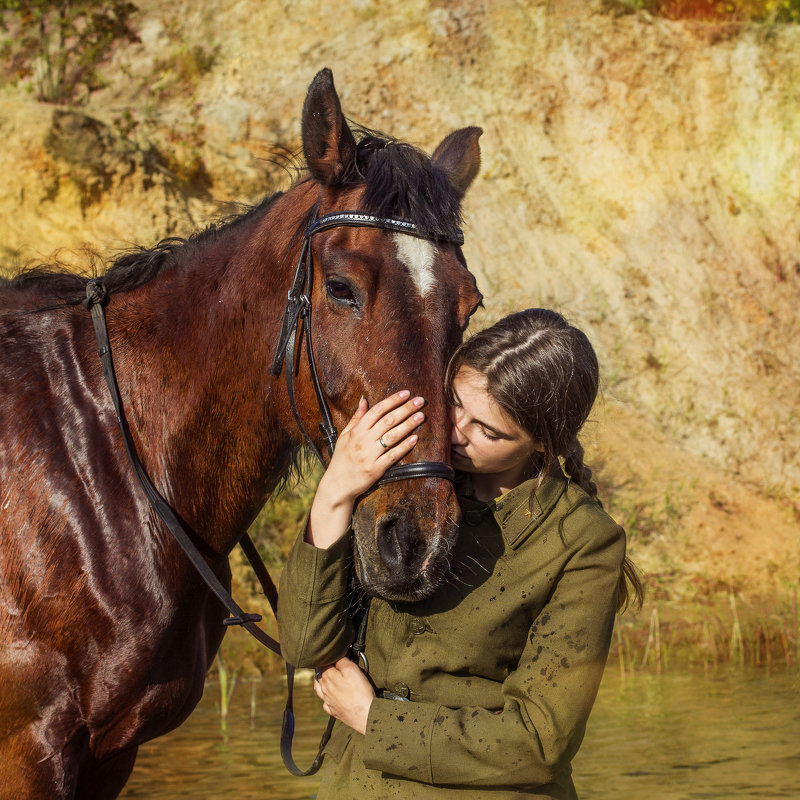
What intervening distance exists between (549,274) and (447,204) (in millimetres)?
8572

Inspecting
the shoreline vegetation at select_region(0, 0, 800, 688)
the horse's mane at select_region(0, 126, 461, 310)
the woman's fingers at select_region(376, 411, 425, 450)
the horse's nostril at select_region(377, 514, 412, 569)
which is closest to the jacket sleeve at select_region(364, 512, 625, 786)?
the horse's nostril at select_region(377, 514, 412, 569)

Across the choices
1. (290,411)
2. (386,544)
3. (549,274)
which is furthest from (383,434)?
(549,274)

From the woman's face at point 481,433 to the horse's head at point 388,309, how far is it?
0.15 ft

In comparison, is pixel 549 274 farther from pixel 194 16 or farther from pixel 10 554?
pixel 10 554

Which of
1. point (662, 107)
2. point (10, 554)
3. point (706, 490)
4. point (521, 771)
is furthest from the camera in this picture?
point (662, 107)

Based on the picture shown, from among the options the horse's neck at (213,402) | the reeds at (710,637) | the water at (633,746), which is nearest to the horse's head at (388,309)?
the horse's neck at (213,402)

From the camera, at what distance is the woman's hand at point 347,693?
2.14 meters

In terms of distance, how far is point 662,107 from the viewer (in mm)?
11914

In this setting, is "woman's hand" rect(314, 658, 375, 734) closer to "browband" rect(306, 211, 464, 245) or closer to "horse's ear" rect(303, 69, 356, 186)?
"browband" rect(306, 211, 464, 245)

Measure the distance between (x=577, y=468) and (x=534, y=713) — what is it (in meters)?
0.59

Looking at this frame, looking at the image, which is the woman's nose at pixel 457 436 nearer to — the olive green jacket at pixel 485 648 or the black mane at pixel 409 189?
the olive green jacket at pixel 485 648

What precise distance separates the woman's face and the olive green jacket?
0.28 feet

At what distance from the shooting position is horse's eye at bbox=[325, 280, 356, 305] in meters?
2.45

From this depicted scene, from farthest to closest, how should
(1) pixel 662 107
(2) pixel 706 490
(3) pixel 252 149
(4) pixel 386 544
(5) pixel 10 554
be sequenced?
(1) pixel 662 107 → (3) pixel 252 149 → (2) pixel 706 490 → (5) pixel 10 554 → (4) pixel 386 544
